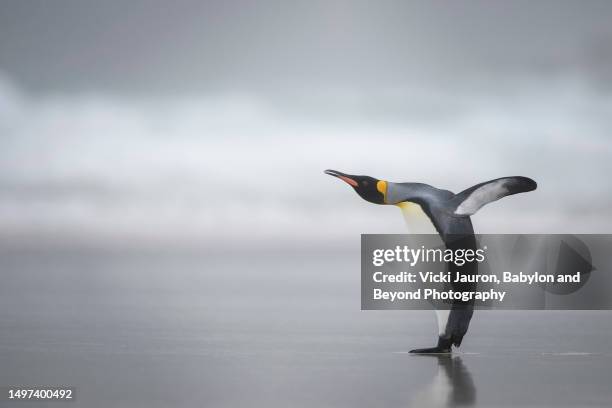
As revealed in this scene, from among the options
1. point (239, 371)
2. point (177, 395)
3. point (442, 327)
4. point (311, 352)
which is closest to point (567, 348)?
point (442, 327)

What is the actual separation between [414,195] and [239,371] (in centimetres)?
270

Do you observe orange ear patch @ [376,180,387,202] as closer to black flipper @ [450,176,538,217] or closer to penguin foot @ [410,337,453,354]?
black flipper @ [450,176,538,217]

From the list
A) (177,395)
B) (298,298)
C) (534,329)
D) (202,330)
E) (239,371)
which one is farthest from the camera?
(298,298)

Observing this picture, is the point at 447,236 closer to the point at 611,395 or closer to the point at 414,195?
the point at 414,195

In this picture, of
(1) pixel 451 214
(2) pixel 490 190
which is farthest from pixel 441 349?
(2) pixel 490 190

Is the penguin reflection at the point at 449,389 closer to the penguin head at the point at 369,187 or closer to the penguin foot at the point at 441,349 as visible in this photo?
the penguin foot at the point at 441,349

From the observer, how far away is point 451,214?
26.3 ft

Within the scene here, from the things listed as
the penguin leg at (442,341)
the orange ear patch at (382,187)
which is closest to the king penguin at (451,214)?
the penguin leg at (442,341)

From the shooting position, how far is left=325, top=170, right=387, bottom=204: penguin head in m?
8.52

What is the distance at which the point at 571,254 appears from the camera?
35.6ft

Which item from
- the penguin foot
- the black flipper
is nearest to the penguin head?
the black flipper

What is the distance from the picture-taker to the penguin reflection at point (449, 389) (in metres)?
5.30

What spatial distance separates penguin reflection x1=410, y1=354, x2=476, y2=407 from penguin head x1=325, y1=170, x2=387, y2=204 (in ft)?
6.73

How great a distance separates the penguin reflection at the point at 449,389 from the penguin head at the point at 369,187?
2.05m
